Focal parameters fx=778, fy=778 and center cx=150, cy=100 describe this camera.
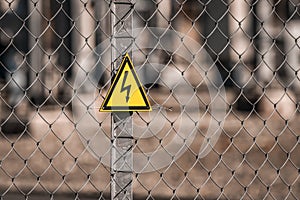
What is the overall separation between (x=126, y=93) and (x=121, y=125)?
9cm

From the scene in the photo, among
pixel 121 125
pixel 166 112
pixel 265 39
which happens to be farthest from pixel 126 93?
pixel 265 39

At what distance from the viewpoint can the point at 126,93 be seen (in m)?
2.00

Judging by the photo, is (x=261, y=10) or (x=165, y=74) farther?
(x=261, y=10)

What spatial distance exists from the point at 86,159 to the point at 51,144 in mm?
445

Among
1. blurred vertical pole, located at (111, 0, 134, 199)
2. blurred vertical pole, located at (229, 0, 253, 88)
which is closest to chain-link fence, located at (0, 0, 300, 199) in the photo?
blurred vertical pole, located at (229, 0, 253, 88)

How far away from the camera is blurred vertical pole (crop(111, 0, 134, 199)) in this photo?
2029 mm

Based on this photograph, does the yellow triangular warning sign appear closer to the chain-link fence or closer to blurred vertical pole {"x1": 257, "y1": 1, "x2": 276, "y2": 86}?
the chain-link fence

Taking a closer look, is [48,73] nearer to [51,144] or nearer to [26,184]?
[51,144]

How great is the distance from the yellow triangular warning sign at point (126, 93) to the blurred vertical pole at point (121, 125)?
0.13ft

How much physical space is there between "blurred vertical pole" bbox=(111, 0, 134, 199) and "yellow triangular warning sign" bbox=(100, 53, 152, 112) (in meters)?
0.04

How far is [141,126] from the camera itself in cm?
513

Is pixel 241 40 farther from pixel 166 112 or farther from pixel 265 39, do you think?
pixel 166 112

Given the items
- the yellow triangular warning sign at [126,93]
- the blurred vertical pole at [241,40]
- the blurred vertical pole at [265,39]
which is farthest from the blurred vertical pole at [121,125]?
the blurred vertical pole at [265,39]

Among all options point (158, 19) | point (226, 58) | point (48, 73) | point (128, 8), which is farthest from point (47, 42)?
point (128, 8)
